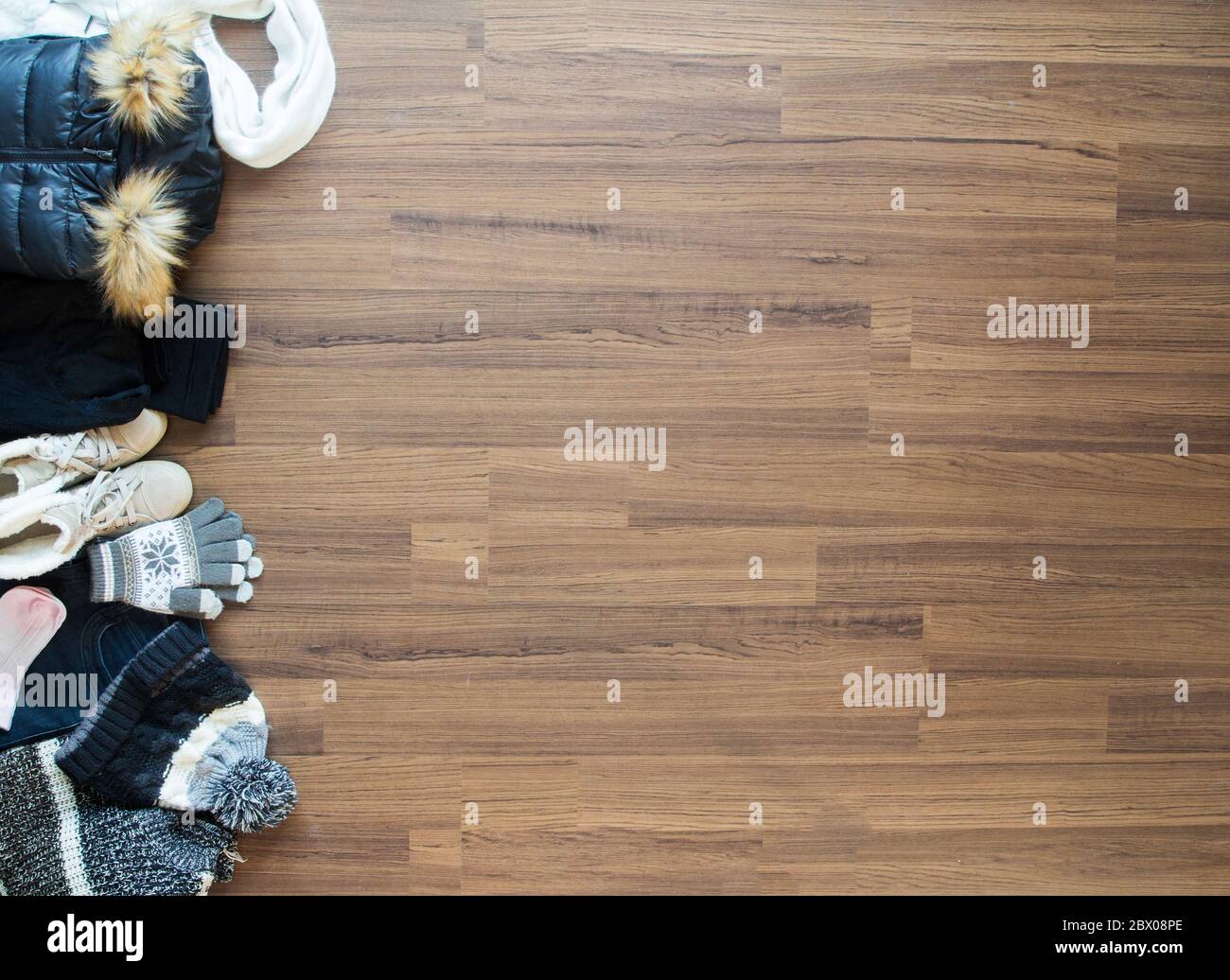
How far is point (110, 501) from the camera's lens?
1.50 metres

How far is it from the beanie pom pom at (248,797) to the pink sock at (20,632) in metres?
0.41

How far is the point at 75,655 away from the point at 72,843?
344 millimetres

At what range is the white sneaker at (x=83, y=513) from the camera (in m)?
1.43

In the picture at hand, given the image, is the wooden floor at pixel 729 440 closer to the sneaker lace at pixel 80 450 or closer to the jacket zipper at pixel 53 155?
the sneaker lace at pixel 80 450

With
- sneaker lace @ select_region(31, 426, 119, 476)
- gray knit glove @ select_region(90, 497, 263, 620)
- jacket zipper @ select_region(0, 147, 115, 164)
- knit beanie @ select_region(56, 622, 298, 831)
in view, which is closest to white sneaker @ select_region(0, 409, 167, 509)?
sneaker lace @ select_region(31, 426, 119, 476)

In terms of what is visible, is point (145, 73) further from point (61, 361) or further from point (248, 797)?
point (248, 797)

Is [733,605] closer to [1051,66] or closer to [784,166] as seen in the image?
[784,166]

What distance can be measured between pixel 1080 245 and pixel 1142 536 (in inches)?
24.1

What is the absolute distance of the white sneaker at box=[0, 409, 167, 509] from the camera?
4.73 ft

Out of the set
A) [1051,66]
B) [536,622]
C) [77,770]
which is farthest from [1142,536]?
[77,770]

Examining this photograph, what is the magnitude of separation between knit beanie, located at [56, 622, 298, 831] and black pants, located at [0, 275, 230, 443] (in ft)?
1.42

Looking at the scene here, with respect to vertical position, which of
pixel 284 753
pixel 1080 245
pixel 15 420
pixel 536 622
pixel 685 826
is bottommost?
pixel 685 826

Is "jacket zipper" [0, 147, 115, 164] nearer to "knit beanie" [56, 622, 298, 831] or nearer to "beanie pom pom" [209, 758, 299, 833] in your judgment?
"knit beanie" [56, 622, 298, 831]

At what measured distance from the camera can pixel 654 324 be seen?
1591 millimetres
